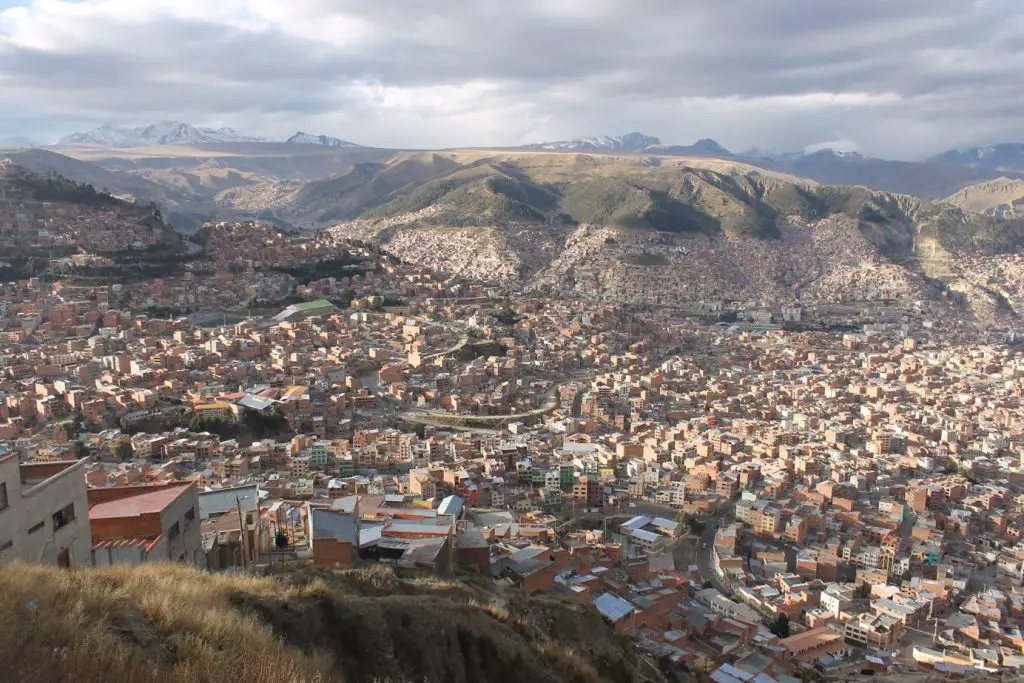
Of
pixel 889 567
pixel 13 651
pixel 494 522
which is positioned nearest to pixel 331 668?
pixel 13 651

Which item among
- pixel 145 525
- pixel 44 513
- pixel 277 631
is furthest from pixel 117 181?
pixel 277 631

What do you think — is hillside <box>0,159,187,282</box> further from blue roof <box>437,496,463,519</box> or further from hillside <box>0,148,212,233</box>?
hillside <box>0,148,212,233</box>

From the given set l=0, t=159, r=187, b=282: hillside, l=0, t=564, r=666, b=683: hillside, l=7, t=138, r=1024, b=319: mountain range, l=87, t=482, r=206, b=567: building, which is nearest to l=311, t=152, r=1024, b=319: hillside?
l=7, t=138, r=1024, b=319: mountain range

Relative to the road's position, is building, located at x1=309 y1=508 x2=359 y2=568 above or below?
above

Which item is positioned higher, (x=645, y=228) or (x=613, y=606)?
(x=645, y=228)

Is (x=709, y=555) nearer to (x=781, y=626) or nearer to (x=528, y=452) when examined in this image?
(x=781, y=626)

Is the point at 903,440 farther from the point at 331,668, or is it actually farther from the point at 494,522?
the point at 331,668
